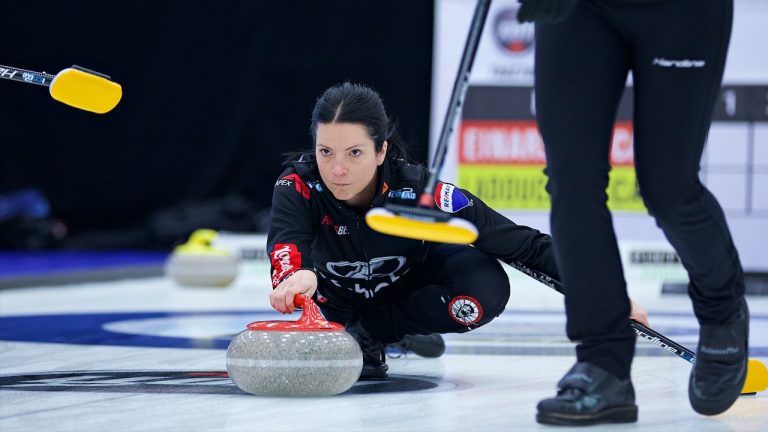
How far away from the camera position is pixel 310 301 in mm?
2422

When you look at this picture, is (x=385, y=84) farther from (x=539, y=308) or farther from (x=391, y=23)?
(x=539, y=308)

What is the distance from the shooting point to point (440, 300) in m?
2.89

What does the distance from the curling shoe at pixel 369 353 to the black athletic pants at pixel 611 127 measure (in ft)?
2.46

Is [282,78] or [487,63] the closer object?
[487,63]

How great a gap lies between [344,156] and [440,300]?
478 mm

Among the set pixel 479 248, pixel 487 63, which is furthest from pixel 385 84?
pixel 479 248

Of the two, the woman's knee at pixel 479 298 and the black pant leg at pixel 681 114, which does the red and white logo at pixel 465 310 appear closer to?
the woman's knee at pixel 479 298

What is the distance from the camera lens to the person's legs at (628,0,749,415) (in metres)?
2.07

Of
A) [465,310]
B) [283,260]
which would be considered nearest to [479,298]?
[465,310]

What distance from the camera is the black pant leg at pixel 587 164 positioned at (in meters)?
2.10

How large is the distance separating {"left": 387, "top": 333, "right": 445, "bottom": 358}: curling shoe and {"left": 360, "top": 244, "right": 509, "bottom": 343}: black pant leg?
224 mm

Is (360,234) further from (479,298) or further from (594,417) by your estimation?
(594,417)

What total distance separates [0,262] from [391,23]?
3.25 metres

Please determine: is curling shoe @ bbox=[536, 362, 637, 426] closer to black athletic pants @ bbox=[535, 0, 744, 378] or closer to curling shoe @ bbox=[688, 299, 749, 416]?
black athletic pants @ bbox=[535, 0, 744, 378]
